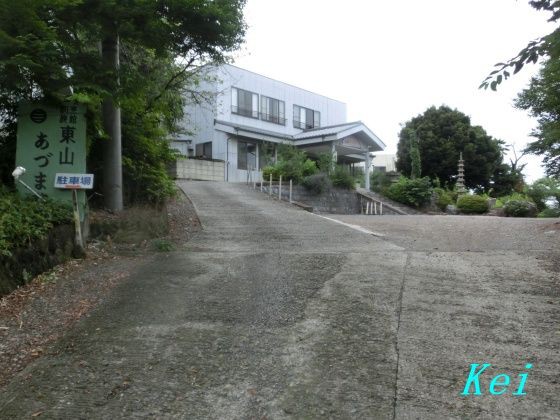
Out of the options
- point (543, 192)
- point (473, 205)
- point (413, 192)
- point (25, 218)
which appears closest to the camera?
point (25, 218)

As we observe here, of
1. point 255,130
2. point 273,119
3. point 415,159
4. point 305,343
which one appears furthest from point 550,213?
point 305,343

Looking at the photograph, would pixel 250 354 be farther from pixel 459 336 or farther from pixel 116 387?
pixel 459 336

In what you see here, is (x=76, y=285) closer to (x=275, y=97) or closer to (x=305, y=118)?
(x=275, y=97)

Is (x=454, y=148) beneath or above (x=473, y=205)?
above

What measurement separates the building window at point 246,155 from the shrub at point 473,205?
11.3 metres

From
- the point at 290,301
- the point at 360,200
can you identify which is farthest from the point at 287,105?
the point at 290,301

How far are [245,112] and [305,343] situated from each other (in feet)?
83.0

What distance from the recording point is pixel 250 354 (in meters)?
4.15

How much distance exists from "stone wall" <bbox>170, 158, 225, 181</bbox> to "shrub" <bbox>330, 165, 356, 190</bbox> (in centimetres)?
680

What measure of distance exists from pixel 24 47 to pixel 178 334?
4.49 meters

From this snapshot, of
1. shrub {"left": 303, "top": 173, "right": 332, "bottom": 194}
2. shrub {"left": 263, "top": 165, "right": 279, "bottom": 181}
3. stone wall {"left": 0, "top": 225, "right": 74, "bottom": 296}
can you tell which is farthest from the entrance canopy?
stone wall {"left": 0, "top": 225, "right": 74, "bottom": 296}

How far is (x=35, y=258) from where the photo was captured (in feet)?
20.6

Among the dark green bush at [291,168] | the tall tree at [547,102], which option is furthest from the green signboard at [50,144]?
the dark green bush at [291,168]

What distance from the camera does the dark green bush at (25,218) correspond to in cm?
586
